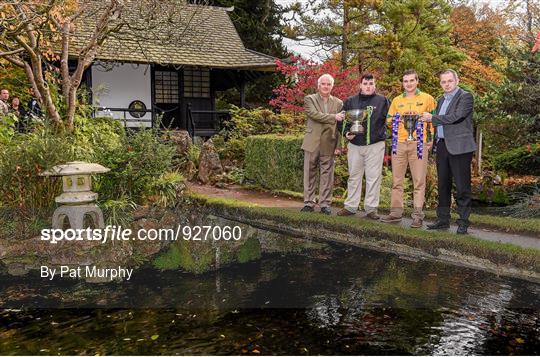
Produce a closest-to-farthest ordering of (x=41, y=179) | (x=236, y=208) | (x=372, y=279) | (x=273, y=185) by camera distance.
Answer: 1. (x=372, y=279)
2. (x=41, y=179)
3. (x=236, y=208)
4. (x=273, y=185)

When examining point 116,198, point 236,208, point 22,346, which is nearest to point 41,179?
point 116,198

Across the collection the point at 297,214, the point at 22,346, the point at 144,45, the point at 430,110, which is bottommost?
the point at 22,346

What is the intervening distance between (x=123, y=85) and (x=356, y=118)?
1271 cm

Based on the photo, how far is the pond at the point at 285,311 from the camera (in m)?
4.50

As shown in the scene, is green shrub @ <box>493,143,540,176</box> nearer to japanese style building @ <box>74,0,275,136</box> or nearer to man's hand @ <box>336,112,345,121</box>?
japanese style building @ <box>74,0,275,136</box>

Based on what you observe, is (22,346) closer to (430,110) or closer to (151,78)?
(430,110)

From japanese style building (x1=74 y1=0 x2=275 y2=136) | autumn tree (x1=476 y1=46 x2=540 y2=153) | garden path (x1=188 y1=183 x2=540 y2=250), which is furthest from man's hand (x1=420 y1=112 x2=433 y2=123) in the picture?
japanese style building (x1=74 y1=0 x2=275 y2=136)

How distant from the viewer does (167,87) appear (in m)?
19.9

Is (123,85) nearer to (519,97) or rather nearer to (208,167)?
(208,167)

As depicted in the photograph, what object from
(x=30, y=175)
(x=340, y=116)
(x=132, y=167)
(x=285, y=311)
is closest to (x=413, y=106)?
(x=340, y=116)

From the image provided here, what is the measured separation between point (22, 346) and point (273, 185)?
26.4ft

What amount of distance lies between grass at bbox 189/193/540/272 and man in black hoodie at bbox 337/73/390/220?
54cm

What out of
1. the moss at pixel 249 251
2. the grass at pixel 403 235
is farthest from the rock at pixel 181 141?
the moss at pixel 249 251

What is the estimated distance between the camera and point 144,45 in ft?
59.7
